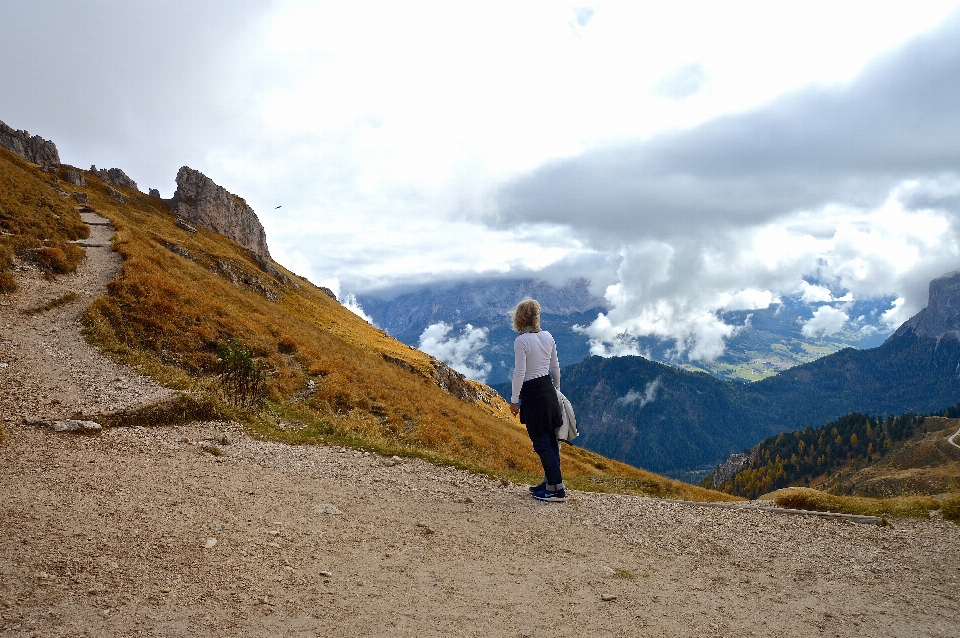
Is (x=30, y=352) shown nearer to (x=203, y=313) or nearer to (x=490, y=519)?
(x=203, y=313)

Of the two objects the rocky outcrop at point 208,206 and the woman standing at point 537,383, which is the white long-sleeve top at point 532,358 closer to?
the woman standing at point 537,383

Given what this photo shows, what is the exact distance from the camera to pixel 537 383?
1120 centimetres

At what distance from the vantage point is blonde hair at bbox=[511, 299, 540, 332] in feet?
37.3

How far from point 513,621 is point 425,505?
16.0 ft

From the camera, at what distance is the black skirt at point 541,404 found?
36.6 feet

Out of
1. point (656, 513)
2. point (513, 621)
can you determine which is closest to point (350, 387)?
point (656, 513)

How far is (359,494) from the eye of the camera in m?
11.2

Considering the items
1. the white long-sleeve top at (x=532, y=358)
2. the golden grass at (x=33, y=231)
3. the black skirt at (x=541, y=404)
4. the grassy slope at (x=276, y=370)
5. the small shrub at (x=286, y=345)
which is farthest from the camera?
the small shrub at (x=286, y=345)

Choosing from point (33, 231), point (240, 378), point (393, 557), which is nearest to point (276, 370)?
point (240, 378)

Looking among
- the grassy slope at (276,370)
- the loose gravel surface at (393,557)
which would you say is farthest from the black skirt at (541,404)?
the grassy slope at (276,370)

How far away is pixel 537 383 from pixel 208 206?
125m

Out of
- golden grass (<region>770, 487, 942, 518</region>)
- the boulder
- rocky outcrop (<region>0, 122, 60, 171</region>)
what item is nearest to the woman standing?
golden grass (<region>770, 487, 942, 518</region>)

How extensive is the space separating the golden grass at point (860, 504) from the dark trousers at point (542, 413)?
607 centimetres

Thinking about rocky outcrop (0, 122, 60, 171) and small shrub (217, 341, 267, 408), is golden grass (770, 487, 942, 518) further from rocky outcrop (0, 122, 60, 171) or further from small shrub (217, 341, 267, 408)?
rocky outcrop (0, 122, 60, 171)
